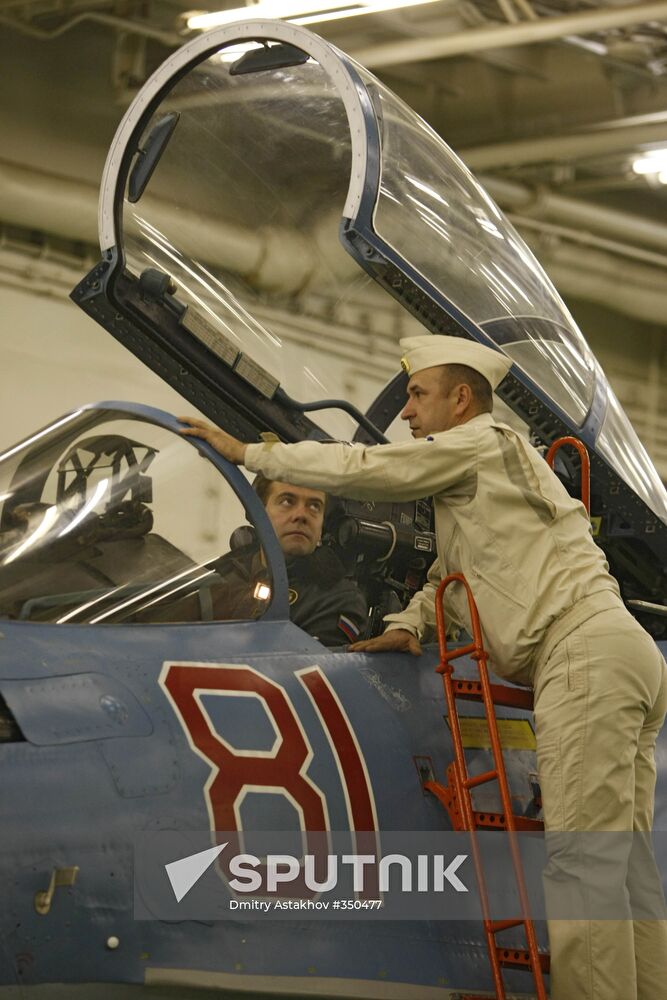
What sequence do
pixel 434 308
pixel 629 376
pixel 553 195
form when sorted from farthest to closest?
pixel 629 376
pixel 553 195
pixel 434 308

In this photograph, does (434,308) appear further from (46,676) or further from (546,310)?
(46,676)

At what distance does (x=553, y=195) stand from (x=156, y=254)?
7.96 m

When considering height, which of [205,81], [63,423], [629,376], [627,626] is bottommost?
[629,376]

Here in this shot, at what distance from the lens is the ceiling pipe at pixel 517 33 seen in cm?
887

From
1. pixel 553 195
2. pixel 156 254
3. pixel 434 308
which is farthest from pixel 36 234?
pixel 434 308

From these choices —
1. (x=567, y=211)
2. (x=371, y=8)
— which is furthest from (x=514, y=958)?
(x=567, y=211)

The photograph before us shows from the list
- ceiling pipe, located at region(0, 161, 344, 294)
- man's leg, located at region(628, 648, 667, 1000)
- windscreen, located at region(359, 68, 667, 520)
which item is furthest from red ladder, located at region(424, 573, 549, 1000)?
ceiling pipe, located at region(0, 161, 344, 294)

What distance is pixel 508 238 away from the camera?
4930 millimetres

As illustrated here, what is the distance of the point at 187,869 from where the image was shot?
3.17 m

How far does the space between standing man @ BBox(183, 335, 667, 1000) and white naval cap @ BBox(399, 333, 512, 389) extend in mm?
193

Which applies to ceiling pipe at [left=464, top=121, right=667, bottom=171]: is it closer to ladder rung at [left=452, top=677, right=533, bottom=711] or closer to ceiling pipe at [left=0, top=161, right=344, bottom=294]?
ceiling pipe at [left=0, top=161, right=344, bottom=294]

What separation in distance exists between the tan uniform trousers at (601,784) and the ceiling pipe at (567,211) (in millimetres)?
8855

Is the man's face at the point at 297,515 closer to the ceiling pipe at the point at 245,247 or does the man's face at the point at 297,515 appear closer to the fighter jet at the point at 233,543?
the fighter jet at the point at 233,543

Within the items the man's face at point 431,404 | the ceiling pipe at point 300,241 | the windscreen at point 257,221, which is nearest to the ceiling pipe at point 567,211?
the ceiling pipe at point 300,241
